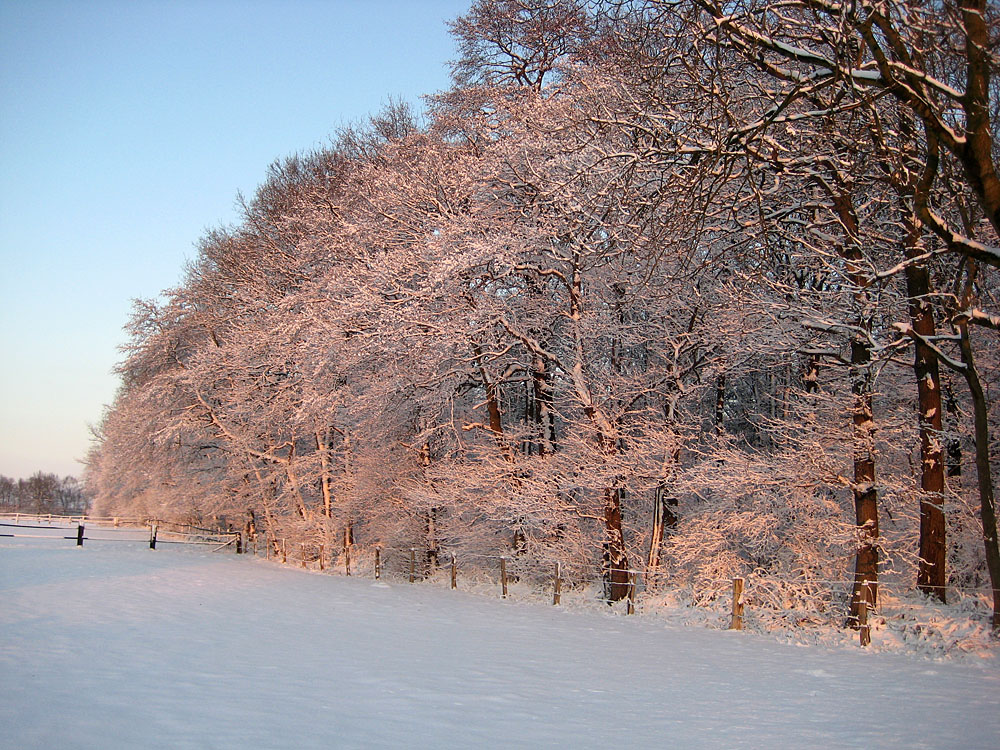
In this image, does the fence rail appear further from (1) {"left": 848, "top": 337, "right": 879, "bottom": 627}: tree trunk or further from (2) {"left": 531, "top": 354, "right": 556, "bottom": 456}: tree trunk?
(1) {"left": 848, "top": 337, "right": 879, "bottom": 627}: tree trunk

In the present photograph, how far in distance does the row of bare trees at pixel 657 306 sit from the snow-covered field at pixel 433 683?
295 centimetres

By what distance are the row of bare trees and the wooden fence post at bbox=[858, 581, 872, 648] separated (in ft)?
1.57

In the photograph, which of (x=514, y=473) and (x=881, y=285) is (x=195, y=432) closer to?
(x=514, y=473)

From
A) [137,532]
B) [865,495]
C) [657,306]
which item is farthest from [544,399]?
[137,532]

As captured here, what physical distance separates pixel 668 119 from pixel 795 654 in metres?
7.06

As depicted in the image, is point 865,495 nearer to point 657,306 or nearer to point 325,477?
point 657,306

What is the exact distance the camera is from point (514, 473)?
16141mm

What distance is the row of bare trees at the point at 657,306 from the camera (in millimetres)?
7484

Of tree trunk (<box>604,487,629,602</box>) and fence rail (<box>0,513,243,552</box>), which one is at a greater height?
tree trunk (<box>604,487,629,602</box>)

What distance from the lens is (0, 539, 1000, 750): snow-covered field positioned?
5125 mm

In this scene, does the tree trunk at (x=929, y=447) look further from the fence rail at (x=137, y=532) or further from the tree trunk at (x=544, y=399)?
the fence rail at (x=137, y=532)

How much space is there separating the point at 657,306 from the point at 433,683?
10282 mm

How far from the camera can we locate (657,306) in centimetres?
1523

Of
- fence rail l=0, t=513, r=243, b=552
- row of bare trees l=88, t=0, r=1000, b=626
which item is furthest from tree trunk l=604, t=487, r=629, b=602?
fence rail l=0, t=513, r=243, b=552
